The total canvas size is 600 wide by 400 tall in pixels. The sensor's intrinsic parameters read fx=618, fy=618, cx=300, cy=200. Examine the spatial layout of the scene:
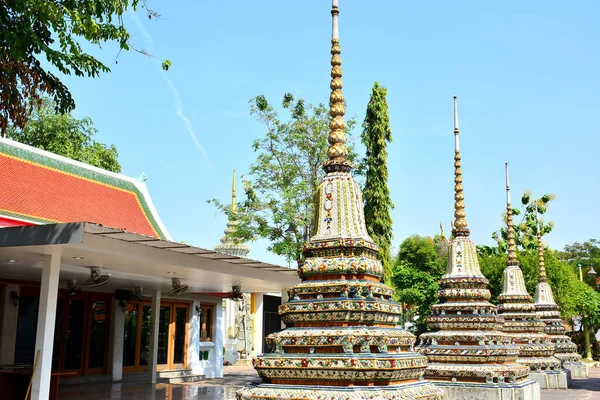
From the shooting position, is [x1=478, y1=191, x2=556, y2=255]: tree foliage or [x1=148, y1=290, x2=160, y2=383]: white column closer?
[x1=148, y1=290, x2=160, y2=383]: white column

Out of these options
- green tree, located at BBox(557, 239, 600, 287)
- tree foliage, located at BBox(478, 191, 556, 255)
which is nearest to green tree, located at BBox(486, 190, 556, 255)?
tree foliage, located at BBox(478, 191, 556, 255)

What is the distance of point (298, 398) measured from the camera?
239 inches

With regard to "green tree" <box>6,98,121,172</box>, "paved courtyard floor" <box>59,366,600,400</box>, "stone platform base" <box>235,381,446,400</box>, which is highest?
"green tree" <box>6,98,121,172</box>

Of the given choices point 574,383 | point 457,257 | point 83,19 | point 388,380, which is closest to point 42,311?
point 83,19

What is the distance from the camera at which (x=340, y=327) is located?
6344 millimetres

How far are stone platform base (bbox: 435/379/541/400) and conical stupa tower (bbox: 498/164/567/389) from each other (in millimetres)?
6165

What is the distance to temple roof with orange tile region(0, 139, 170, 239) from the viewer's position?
14859 millimetres

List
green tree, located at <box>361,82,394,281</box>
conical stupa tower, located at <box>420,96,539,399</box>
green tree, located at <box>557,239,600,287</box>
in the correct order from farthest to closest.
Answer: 1. green tree, located at <box>557,239,600,287</box>
2. green tree, located at <box>361,82,394,281</box>
3. conical stupa tower, located at <box>420,96,539,399</box>

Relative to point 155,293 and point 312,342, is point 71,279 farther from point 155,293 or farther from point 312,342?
point 312,342

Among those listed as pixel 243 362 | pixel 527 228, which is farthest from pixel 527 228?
pixel 243 362

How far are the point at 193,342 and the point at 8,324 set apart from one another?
274 inches

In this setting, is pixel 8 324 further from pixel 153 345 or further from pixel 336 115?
pixel 336 115

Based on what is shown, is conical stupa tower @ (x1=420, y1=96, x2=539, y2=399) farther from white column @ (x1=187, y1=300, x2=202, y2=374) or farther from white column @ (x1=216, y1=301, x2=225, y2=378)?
white column @ (x1=216, y1=301, x2=225, y2=378)

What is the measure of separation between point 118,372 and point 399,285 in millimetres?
21395
